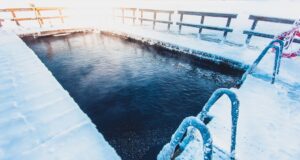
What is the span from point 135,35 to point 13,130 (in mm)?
7664

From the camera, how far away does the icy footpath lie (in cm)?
243

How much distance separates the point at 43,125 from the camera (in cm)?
289

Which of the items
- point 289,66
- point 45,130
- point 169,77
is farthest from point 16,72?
point 289,66

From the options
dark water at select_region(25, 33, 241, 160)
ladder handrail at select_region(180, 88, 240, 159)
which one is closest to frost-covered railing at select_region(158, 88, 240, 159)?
ladder handrail at select_region(180, 88, 240, 159)

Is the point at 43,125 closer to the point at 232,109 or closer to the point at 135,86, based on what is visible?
the point at 135,86

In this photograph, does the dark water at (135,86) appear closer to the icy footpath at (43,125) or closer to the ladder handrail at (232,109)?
the icy footpath at (43,125)

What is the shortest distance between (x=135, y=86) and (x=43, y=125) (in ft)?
8.75

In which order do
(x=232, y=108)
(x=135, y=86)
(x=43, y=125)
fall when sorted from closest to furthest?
(x=232, y=108) < (x=43, y=125) < (x=135, y=86)

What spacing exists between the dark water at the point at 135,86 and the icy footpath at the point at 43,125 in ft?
1.91

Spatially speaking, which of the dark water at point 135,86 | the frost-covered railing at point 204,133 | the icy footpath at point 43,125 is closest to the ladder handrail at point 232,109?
the frost-covered railing at point 204,133

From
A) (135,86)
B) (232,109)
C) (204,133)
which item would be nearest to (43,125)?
(135,86)

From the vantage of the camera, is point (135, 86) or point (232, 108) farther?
point (135, 86)

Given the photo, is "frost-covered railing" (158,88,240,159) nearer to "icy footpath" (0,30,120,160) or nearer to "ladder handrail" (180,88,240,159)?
"ladder handrail" (180,88,240,159)

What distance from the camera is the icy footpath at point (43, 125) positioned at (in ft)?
7.98
